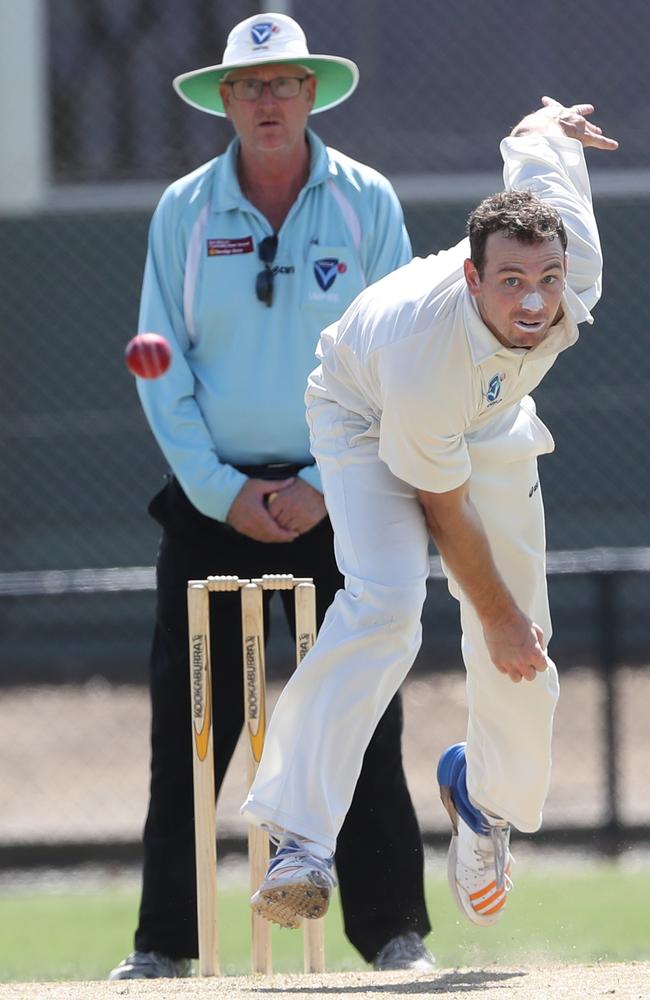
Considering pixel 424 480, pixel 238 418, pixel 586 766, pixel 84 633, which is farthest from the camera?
pixel 84 633

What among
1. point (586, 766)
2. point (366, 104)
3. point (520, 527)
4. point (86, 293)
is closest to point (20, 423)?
point (86, 293)

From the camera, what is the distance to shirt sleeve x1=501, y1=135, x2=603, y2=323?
398 cm

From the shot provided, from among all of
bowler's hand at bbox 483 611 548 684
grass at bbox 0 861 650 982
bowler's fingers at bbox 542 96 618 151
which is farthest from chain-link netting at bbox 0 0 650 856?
bowler's hand at bbox 483 611 548 684

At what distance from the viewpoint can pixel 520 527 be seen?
13.9 ft

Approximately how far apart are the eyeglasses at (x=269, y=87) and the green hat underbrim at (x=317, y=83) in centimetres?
7

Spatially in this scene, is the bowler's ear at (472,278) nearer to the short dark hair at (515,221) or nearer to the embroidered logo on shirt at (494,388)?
the short dark hair at (515,221)

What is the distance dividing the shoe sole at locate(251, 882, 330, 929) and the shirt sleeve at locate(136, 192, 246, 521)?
4.27 feet

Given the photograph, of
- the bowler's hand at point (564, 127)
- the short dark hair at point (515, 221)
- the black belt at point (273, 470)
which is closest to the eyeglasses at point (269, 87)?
the bowler's hand at point (564, 127)

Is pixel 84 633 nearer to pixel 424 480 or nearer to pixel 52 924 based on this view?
pixel 52 924

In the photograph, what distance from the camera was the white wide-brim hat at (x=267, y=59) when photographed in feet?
15.9

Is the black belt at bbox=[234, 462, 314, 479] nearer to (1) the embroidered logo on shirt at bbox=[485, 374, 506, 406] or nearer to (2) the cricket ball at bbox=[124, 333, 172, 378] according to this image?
(2) the cricket ball at bbox=[124, 333, 172, 378]

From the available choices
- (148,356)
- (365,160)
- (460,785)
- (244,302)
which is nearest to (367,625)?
(460,785)

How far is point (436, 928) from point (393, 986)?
2300 mm

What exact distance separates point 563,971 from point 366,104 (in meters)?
7.52
